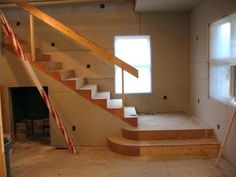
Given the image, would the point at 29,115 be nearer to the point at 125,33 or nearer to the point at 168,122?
the point at 125,33

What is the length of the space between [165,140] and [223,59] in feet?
5.46

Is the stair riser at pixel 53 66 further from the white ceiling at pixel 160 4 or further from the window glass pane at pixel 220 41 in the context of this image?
the window glass pane at pixel 220 41

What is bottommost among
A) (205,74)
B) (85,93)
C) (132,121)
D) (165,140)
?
(165,140)

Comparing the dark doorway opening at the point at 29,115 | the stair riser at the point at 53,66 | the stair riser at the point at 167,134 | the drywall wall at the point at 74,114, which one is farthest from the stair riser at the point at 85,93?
the stair riser at the point at 167,134

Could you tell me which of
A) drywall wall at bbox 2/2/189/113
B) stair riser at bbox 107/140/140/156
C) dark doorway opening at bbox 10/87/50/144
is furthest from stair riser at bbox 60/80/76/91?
stair riser at bbox 107/140/140/156

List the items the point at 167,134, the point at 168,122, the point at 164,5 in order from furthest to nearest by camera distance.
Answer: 1. the point at 164,5
2. the point at 168,122
3. the point at 167,134

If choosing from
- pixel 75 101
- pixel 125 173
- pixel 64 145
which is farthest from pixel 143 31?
pixel 125 173

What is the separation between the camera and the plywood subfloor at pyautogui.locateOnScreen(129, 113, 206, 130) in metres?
4.83

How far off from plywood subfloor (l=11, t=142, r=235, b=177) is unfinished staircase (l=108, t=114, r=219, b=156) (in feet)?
0.46

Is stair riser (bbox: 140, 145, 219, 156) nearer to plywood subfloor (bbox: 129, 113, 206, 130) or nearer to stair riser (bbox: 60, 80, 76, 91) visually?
plywood subfloor (bbox: 129, 113, 206, 130)

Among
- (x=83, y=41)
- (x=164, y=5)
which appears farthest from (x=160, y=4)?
(x=83, y=41)

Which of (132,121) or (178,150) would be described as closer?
(178,150)

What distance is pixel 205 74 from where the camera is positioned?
4.99 metres

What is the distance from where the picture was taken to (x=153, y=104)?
20.5 ft
